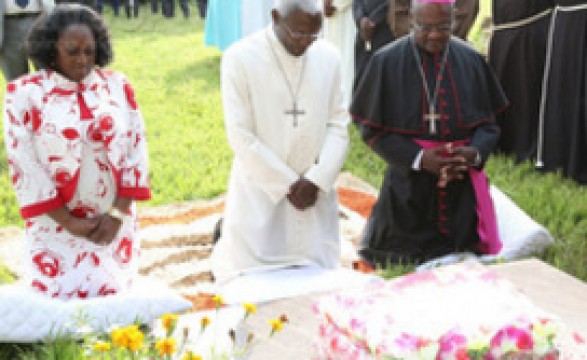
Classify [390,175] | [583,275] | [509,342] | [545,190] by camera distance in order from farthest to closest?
[545,190]
[390,175]
[583,275]
[509,342]

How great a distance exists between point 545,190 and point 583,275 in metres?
1.86

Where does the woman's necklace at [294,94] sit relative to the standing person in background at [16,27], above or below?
below

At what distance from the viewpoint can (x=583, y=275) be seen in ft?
16.0

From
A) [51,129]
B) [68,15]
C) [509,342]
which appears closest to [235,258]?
[51,129]

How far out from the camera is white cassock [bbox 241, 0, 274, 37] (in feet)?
31.8

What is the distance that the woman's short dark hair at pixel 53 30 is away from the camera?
397 centimetres

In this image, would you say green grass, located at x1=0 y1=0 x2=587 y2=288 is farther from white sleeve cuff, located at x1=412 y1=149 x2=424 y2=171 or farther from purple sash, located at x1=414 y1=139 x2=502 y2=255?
white sleeve cuff, located at x1=412 y1=149 x2=424 y2=171

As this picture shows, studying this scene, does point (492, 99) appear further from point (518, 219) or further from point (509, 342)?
point (509, 342)

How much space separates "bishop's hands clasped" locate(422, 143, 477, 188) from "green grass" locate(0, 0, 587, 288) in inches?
33.0

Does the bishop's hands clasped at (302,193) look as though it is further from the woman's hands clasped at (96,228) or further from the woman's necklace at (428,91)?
the woman's hands clasped at (96,228)

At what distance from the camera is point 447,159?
490cm

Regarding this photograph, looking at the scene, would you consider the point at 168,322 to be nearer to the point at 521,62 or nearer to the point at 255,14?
the point at 521,62

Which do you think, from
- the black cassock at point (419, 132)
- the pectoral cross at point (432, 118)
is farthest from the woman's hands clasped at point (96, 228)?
the pectoral cross at point (432, 118)

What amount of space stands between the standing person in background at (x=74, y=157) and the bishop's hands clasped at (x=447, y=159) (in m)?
1.75
